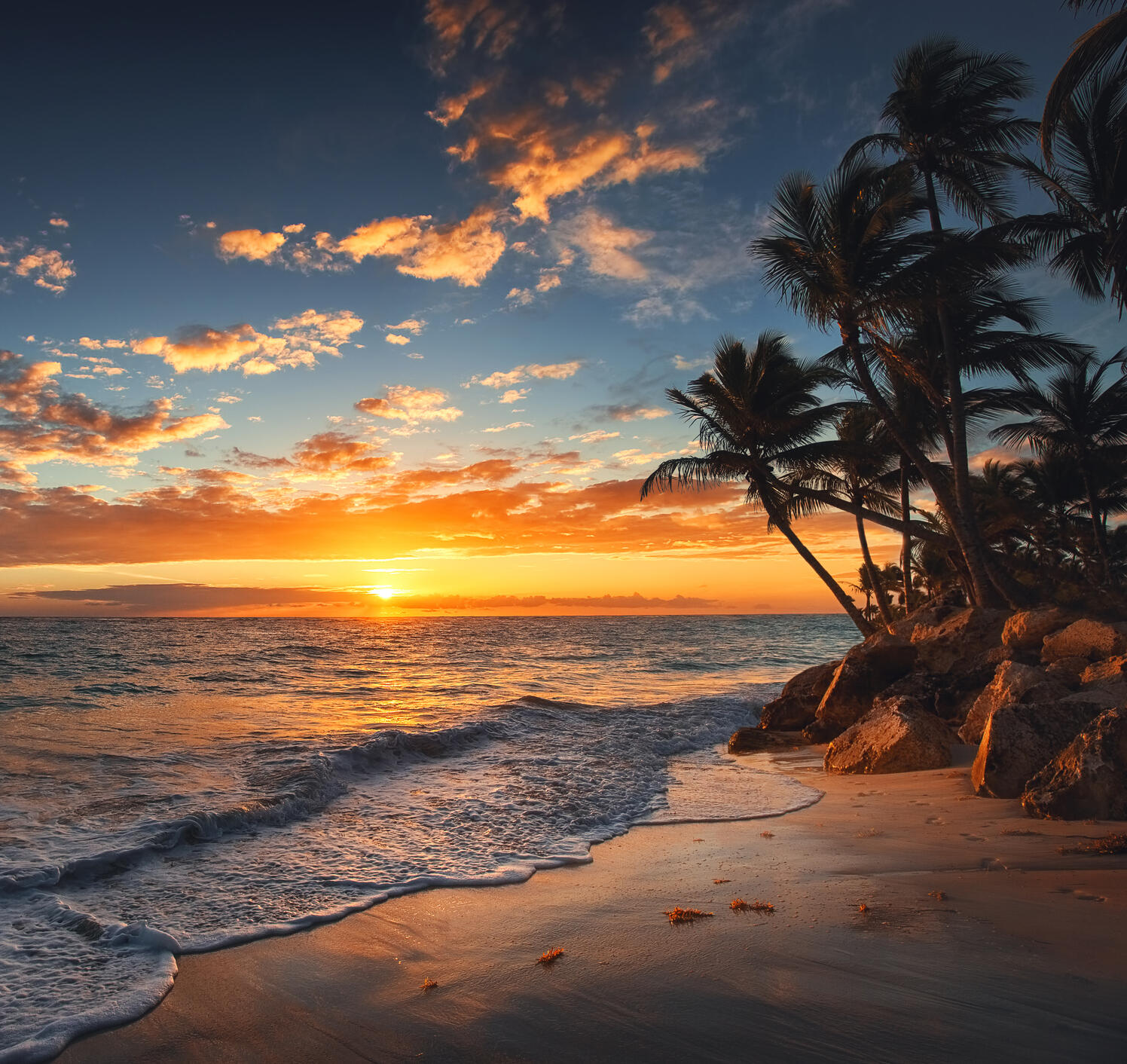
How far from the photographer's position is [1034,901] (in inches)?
176

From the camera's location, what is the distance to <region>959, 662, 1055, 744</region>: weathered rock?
923 cm

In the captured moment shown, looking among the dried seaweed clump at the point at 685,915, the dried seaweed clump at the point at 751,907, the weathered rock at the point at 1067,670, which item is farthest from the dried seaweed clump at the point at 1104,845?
the weathered rock at the point at 1067,670

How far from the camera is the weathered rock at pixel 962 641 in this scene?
14.2 m

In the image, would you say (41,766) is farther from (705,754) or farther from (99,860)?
(705,754)

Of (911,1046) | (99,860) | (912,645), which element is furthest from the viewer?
(912,645)

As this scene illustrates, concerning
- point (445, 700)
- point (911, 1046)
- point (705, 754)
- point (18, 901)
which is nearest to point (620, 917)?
point (911, 1046)

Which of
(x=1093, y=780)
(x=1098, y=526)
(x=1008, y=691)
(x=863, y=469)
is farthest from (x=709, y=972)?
(x=1098, y=526)

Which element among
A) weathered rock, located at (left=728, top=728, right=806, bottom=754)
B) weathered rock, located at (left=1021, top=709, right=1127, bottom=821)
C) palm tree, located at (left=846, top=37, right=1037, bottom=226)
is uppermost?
palm tree, located at (left=846, top=37, right=1037, bottom=226)

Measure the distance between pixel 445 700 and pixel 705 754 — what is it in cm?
861

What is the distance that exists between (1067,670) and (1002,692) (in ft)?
4.94

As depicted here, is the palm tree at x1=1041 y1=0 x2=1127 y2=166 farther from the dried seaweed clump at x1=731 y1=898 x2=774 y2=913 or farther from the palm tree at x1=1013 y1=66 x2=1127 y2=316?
the dried seaweed clump at x1=731 y1=898 x2=774 y2=913

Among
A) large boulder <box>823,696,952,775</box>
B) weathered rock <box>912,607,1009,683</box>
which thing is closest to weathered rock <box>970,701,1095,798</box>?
large boulder <box>823,696,952,775</box>

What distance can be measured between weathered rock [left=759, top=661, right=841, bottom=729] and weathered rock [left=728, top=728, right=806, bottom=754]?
4.72 ft

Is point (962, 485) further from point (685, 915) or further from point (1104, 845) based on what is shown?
point (685, 915)
